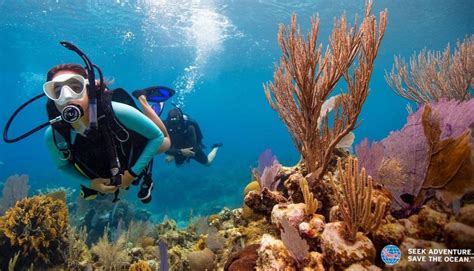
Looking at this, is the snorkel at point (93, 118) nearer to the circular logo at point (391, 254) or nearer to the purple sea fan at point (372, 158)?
the circular logo at point (391, 254)

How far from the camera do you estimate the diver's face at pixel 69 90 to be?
127 inches

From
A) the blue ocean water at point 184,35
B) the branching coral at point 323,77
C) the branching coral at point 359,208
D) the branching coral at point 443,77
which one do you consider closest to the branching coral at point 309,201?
the branching coral at point 359,208

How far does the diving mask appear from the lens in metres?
3.24

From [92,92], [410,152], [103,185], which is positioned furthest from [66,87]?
[410,152]

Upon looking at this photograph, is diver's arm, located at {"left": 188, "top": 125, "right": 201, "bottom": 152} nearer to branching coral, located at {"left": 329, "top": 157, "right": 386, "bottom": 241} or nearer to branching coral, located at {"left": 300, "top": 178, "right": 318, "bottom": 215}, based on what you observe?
branching coral, located at {"left": 300, "top": 178, "right": 318, "bottom": 215}

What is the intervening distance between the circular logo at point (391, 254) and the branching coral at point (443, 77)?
5468 millimetres

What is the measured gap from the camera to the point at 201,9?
2236cm

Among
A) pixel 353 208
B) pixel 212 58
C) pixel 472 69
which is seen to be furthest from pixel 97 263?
pixel 212 58

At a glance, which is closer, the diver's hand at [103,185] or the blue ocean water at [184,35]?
the diver's hand at [103,185]

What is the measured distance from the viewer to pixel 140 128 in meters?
3.64

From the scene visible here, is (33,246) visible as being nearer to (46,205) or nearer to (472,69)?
(46,205)

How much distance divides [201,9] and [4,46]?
1868 cm

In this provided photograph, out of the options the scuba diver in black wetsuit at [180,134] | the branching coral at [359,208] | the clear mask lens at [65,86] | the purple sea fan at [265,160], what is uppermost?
the scuba diver in black wetsuit at [180,134]

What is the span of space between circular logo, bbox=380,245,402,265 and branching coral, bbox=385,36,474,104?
5.47 m
